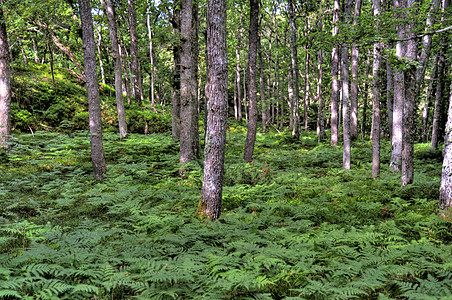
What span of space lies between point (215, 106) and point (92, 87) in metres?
5.29

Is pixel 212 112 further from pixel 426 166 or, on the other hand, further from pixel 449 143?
pixel 426 166

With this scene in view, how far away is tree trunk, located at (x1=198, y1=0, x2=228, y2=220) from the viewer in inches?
200

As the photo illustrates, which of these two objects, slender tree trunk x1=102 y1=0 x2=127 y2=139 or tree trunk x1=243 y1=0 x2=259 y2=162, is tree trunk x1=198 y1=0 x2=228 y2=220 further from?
slender tree trunk x1=102 y1=0 x2=127 y2=139

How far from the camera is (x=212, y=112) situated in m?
5.20

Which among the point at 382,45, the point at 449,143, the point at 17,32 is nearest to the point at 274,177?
the point at 449,143

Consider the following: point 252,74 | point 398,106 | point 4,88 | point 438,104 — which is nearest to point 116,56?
point 4,88

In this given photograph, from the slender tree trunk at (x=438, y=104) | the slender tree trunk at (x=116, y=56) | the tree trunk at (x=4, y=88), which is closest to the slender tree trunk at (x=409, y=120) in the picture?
Answer: the slender tree trunk at (x=438, y=104)

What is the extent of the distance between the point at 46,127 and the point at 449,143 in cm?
1622

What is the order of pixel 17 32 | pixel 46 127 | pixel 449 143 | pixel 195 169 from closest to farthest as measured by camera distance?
pixel 449 143 → pixel 195 169 → pixel 17 32 → pixel 46 127

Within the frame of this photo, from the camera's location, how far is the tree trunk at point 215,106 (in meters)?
5.07

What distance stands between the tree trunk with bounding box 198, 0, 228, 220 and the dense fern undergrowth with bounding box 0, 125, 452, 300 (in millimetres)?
516

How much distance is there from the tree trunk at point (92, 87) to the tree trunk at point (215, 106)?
195 inches

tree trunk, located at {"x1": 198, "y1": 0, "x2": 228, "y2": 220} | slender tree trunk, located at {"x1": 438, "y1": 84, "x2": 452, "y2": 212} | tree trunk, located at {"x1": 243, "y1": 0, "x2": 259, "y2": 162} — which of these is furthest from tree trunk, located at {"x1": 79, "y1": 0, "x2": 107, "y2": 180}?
slender tree trunk, located at {"x1": 438, "y1": 84, "x2": 452, "y2": 212}

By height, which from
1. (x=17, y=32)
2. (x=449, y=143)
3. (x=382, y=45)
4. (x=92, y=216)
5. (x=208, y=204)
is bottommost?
(x=92, y=216)
